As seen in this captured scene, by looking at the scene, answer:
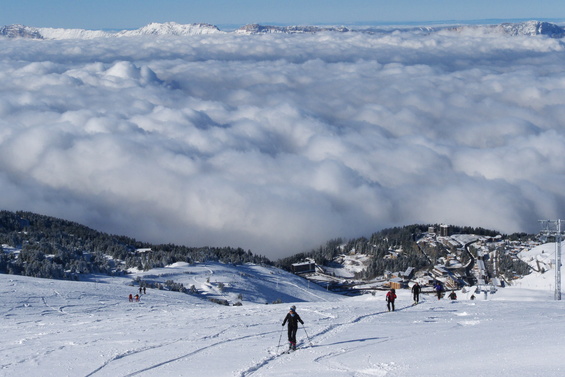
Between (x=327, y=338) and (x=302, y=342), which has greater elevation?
(x=327, y=338)

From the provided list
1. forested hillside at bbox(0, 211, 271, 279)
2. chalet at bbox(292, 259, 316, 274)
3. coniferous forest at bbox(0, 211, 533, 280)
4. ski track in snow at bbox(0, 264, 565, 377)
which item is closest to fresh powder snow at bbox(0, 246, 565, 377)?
ski track in snow at bbox(0, 264, 565, 377)

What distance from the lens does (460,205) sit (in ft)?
502

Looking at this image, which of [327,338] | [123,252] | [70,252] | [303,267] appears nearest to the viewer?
[327,338]

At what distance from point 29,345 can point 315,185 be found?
159378mm

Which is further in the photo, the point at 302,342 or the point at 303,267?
the point at 303,267

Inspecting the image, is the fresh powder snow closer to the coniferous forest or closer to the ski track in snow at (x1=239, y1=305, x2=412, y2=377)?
the ski track in snow at (x1=239, y1=305, x2=412, y2=377)

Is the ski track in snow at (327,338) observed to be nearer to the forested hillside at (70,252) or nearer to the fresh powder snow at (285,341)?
the fresh powder snow at (285,341)

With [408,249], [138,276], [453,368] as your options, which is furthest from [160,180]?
[453,368]

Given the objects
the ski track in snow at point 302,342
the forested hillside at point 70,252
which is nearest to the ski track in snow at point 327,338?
the ski track in snow at point 302,342

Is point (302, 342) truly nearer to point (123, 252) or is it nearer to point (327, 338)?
point (327, 338)

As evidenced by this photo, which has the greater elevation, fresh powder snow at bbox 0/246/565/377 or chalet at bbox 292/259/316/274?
chalet at bbox 292/259/316/274

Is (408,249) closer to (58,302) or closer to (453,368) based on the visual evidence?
(58,302)

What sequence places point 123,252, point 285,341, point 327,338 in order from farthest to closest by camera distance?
point 123,252
point 327,338
point 285,341

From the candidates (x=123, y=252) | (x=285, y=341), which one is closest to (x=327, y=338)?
(x=285, y=341)
